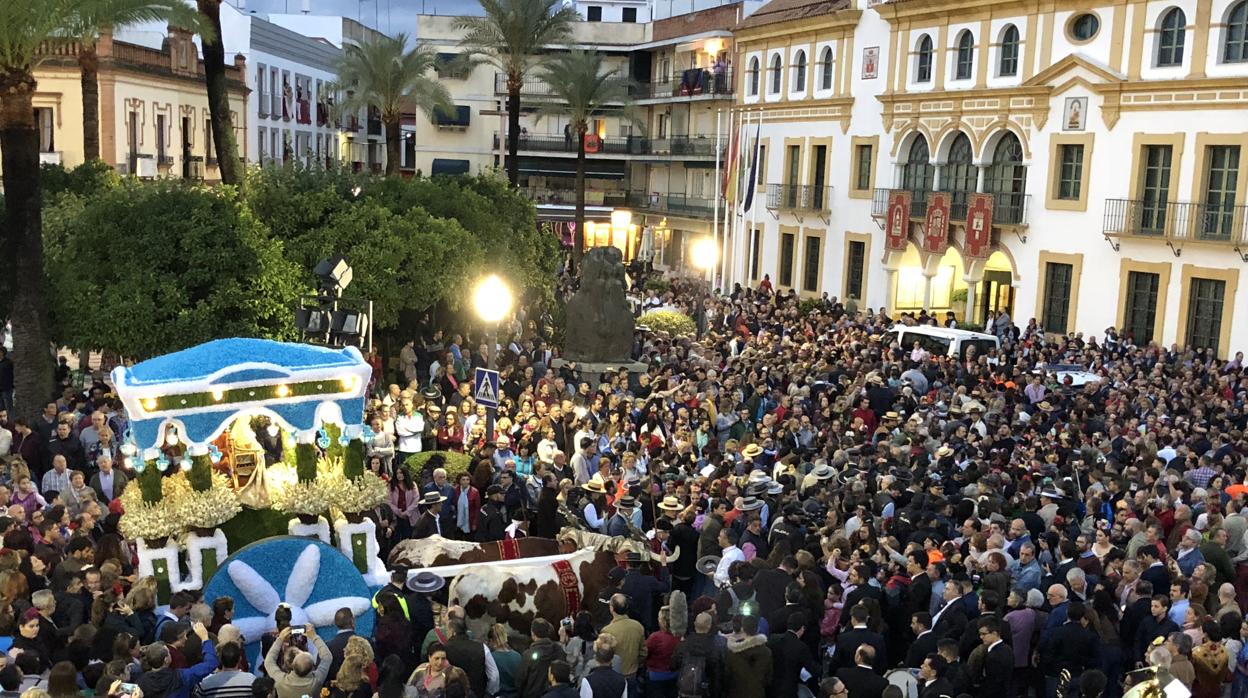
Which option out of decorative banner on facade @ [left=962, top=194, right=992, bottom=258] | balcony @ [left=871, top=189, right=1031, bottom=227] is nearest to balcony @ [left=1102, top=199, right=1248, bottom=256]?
balcony @ [left=871, top=189, right=1031, bottom=227]

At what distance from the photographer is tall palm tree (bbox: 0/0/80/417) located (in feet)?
56.8

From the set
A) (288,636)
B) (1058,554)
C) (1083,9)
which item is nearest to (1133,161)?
(1083,9)

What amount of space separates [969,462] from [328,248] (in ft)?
41.8

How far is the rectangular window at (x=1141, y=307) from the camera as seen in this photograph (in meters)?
30.4

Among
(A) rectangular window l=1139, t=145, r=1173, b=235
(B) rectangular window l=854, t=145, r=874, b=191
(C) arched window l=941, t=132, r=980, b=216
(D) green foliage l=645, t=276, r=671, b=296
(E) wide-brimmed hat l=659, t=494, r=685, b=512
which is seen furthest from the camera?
(D) green foliage l=645, t=276, r=671, b=296

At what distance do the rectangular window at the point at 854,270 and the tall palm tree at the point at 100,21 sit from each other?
24040mm

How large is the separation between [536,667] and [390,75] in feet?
115

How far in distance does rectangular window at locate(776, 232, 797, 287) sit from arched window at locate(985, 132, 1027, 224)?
10764 mm

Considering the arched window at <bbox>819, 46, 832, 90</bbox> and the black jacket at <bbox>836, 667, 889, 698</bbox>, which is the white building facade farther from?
the black jacket at <bbox>836, 667, 889, 698</bbox>

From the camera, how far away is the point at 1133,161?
3066cm

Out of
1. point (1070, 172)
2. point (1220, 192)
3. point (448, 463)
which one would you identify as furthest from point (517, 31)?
point (448, 463)

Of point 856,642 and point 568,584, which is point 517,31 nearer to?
point 568,584

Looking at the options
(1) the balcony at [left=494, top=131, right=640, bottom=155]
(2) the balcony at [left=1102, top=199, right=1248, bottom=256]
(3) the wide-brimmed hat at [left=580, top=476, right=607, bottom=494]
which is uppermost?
(1) the balcony at [left=494, top=131, right=640, bottom=155]

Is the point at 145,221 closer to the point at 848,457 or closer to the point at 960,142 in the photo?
the point at 848,457
